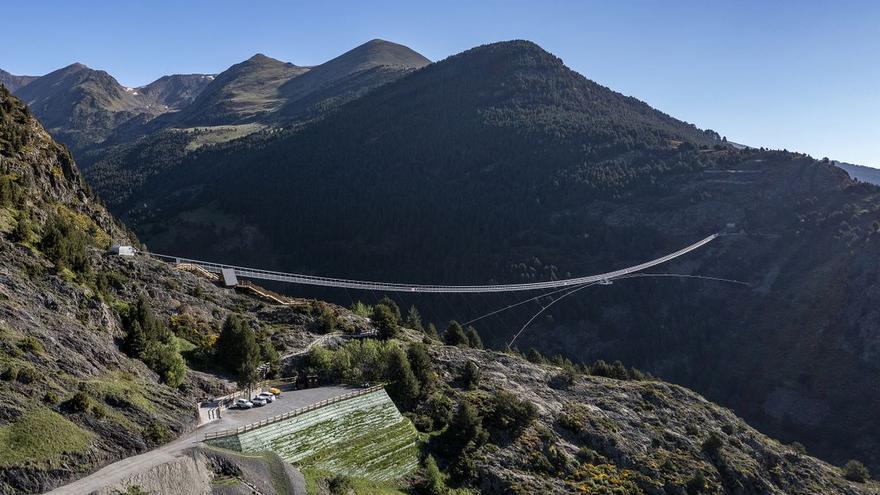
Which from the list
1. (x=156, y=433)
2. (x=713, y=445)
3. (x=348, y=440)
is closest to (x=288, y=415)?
(x=348, y=440)

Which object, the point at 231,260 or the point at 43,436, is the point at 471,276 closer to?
the point at 231,260

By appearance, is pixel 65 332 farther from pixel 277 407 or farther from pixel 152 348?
pixel 277 407

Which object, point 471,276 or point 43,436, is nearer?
point 43,436

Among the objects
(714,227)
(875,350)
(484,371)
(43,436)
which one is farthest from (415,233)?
(43,436)

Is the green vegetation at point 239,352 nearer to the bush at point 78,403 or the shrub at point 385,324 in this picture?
the bush at point 78,403

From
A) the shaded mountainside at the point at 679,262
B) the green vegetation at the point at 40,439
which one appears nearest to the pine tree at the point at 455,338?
the green vegetation at the point at 40,439

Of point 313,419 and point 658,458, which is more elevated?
point 313,419
